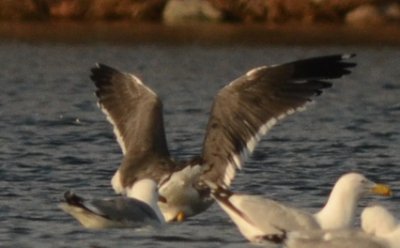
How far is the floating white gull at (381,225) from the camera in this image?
37.8 feet

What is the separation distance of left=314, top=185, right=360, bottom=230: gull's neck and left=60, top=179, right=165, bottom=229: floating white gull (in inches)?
50.3

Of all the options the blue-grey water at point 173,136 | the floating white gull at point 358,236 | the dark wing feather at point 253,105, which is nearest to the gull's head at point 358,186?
the floating white gull at point 358,236

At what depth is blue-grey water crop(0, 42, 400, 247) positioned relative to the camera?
13.4 m

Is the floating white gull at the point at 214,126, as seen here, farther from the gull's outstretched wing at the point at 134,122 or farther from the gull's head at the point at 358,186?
the gull's head at the point at 358,186

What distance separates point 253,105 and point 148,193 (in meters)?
1.63

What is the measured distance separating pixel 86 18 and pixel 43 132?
Result: 19.5 metres

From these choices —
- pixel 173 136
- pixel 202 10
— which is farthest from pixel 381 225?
pixel 202 10

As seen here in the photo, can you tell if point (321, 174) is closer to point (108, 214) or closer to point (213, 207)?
point (213, 207)

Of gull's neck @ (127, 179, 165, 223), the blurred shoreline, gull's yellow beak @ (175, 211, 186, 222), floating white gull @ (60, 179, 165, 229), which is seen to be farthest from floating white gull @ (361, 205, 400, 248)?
the blurred shoreline

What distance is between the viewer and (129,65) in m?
30.5

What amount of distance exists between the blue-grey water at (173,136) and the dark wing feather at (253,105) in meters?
0.48

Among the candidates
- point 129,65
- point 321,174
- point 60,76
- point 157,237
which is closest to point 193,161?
point 157,237

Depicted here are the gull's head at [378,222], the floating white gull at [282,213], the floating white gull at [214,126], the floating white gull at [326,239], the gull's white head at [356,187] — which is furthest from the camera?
the floating white gull at [214,126]

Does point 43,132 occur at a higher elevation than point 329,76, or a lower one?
lower
